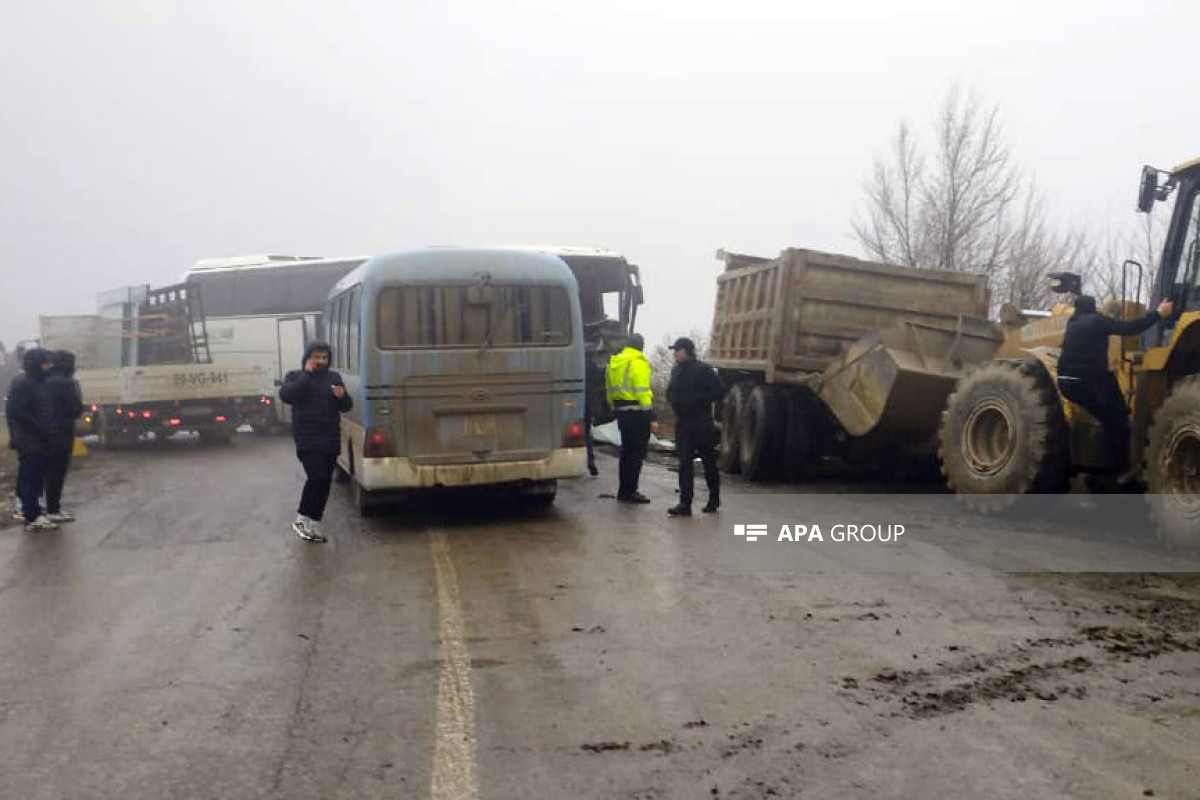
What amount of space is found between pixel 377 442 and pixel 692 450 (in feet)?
9.23

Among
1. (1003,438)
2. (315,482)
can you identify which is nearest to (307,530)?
(315,482)

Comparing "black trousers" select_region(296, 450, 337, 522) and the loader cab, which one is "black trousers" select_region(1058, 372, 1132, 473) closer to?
the loader cab

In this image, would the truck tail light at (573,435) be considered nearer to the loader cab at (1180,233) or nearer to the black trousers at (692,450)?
the black trousers at (692,450)

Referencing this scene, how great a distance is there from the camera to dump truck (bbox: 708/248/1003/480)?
459 inches

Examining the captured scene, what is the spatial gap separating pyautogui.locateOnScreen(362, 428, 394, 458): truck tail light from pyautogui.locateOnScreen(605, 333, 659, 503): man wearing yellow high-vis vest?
2511 mm

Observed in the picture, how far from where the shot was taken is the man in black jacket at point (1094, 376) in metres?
8.91

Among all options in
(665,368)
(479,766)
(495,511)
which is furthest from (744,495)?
(665,368)

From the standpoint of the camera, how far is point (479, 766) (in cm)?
427

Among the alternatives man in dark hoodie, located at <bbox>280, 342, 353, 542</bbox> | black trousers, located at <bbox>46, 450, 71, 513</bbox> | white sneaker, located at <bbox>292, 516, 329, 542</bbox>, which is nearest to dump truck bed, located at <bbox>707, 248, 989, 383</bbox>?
man in dark hoodie, located at <bbox>280, 342, 353, 542</bbox>

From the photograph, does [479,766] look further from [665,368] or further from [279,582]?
[665,368]

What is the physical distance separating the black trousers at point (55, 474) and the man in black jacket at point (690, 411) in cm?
577

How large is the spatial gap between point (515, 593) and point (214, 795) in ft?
10.8

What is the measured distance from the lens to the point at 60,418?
10.7 meters

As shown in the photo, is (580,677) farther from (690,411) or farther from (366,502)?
(366,502)
